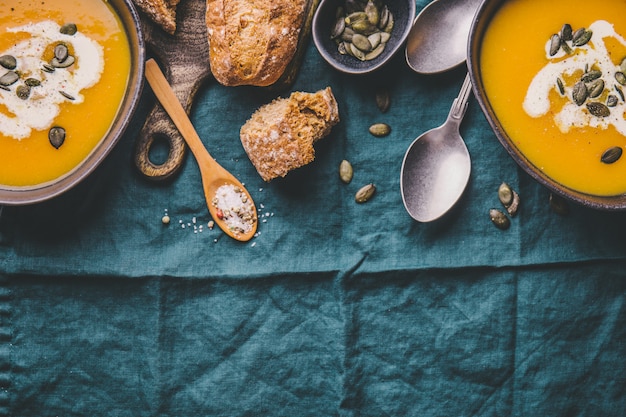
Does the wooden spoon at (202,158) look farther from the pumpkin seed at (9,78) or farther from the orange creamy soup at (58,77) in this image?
the pumpkin seed at (9,78)

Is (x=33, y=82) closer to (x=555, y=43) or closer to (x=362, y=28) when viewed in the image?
(x=362, y=28)

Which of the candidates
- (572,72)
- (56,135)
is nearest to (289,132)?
(56,135)

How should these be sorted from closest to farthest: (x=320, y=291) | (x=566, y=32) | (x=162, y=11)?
(x=566, y=32), (x=162, y=11), (x=320, y=291)

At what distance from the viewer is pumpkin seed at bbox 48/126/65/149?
1.54 meters

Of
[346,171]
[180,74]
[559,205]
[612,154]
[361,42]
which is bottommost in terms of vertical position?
[559,205]

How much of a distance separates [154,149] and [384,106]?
0.63 m

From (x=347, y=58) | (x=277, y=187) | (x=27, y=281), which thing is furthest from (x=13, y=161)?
(x=347, y=58)

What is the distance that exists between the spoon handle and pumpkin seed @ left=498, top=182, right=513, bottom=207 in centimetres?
21

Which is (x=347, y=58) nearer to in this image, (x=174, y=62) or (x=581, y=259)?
(x=174, y=62)

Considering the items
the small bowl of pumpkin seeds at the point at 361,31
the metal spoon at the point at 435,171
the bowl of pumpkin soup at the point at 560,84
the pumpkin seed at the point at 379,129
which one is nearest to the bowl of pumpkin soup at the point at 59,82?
the small bowl of pumpkin seeds at the point at 361,31

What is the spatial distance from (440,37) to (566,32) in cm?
31

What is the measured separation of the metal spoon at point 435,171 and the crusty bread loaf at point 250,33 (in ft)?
1.42

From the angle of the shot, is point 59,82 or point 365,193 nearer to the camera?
point 59,82

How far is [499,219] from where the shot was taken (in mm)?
1659
